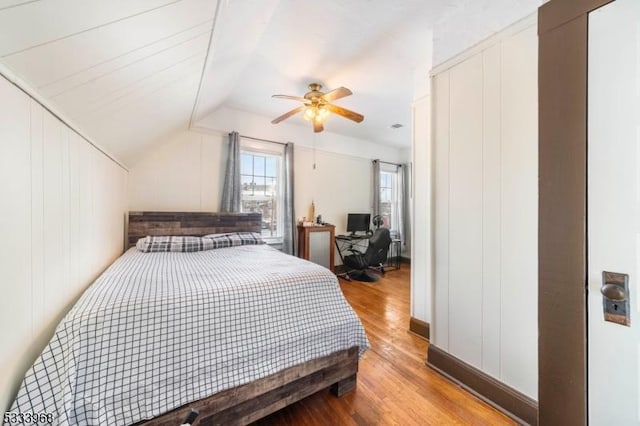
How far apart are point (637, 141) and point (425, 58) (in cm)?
200

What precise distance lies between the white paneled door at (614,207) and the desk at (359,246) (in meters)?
3.61

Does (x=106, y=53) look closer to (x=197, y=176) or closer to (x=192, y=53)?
(x=192, y=53)

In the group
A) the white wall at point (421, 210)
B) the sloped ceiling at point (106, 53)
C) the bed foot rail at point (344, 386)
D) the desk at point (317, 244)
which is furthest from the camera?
the desk at point (317, 244)

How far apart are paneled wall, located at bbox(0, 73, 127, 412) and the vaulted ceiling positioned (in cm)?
14

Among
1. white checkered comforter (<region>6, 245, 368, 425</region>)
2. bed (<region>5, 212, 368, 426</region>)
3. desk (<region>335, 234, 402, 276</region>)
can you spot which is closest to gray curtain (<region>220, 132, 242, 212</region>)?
bed (<region>5, 212, 368, 426</region>)

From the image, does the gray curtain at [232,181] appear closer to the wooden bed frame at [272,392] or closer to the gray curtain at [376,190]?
the wooden bed frame at [272,392]

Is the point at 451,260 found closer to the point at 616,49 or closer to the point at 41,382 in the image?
the point at 616,49

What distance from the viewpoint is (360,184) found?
5.34 metres

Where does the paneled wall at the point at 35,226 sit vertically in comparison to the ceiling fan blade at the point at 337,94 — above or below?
below

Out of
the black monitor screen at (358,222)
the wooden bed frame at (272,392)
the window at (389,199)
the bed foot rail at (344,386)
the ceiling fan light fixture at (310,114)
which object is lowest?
the bed foot rail at (344,386)

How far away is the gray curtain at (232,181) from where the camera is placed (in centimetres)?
353

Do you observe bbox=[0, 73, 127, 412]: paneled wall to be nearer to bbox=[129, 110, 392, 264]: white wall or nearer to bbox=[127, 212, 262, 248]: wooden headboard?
bbox=[127, 212, 262, 248]: wooden headboard

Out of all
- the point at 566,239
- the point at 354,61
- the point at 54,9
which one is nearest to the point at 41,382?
the point at 54,9

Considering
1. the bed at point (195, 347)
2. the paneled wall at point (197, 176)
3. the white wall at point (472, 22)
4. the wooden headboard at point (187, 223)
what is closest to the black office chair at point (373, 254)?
the paneled wall at point (197, 176)
